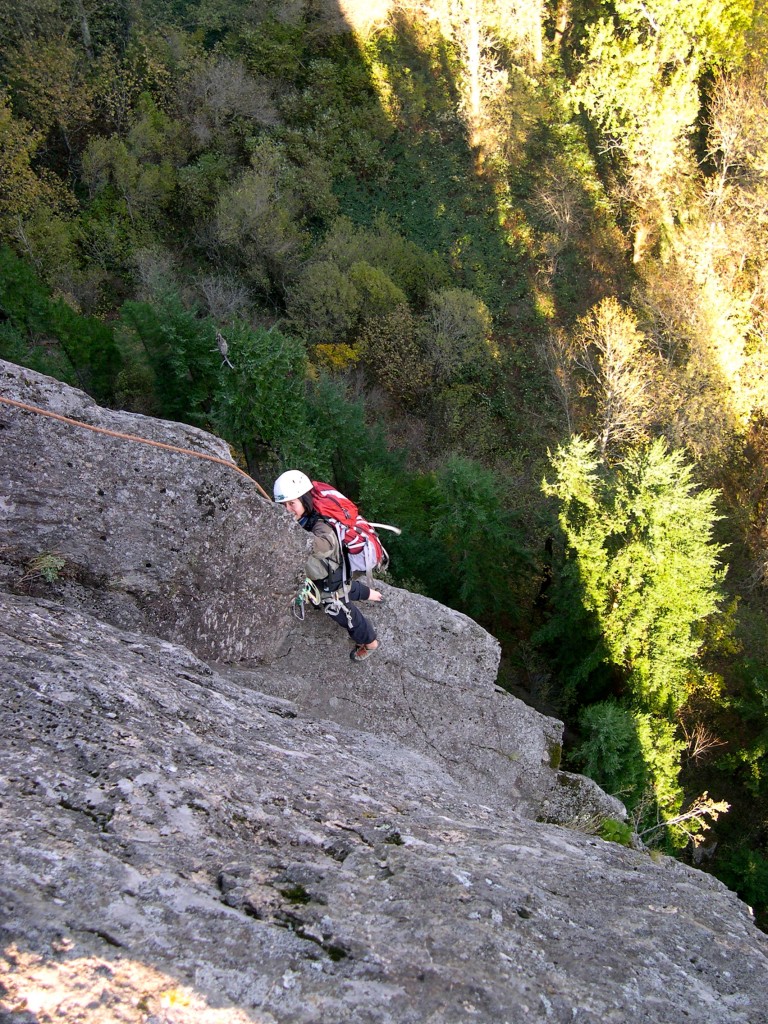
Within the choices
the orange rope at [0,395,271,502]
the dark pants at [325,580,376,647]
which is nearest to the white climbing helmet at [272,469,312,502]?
the orange rope at [0,395,271,502]

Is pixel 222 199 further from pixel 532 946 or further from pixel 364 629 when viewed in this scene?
pixel 532 946

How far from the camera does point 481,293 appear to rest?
31500 millimetres

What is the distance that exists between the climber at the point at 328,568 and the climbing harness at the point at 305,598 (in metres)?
0.06

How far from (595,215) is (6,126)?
938 inches

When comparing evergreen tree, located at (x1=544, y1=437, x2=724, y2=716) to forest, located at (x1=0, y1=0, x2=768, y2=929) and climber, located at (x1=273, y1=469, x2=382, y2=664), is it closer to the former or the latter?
forest, located at (x1=0, y1=0, x2=768, y2=929)

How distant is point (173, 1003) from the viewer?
2.99 meters

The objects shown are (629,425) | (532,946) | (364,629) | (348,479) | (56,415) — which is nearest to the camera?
(532,946)

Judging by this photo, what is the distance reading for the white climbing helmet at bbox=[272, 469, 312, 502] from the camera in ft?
25.0

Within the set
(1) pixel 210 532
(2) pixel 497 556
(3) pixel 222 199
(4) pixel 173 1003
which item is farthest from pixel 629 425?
(4) pixel 173 1003

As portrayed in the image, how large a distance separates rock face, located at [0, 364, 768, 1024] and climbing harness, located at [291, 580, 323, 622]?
5.0 inches

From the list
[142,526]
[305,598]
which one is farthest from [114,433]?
[305,598]

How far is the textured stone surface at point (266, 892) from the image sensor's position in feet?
10.3

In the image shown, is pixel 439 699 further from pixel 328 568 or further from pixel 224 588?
pixel 224 588

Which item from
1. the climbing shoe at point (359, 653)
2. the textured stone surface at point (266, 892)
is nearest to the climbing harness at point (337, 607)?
the climbing shoe at point (359, 653)
